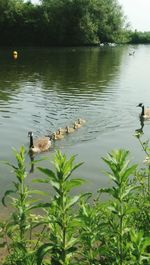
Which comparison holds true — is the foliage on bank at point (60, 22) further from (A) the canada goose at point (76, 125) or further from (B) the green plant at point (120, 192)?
(B) the green plant at point (120, 192)

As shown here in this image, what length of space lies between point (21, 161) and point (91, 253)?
115cm

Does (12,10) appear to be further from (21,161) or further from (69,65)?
(21,161)

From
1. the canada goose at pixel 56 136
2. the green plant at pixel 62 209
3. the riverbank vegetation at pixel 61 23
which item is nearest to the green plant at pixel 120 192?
the green plant at pixel 62 209

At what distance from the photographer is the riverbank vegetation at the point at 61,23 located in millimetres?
75875

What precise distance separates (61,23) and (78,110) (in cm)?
5811

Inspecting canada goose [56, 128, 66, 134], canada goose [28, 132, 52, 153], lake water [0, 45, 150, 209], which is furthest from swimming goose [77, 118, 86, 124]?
canada goose [28, 132, 52, 153]

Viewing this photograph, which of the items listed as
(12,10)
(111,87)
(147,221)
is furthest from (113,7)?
(147,221)

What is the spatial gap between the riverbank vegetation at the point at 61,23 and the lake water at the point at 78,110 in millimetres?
37326

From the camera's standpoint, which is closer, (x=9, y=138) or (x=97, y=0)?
(x=9, y=138)

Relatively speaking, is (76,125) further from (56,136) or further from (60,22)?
(60,22)

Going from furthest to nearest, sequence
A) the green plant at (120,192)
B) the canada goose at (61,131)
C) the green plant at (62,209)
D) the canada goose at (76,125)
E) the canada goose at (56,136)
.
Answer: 1. the canada goose at (76,125)
2. the canada goose at (61,131)
3. the canada goose at (56,136)
4. the green plant at (120,192)
5. the green plant at (62,209)

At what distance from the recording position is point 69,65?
44.9 m

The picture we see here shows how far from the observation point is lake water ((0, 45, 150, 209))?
1563 centimetres

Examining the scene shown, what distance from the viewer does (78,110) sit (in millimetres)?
22516
